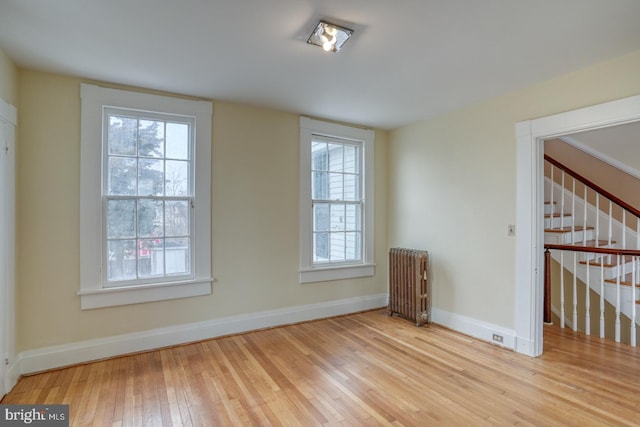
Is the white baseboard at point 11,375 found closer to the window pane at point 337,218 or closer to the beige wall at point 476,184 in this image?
the window pane at point 337,218

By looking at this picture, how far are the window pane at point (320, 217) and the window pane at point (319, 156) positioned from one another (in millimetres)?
487

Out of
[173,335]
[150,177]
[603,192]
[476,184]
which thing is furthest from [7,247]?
[603,192]

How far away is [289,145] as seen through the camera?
3801mm

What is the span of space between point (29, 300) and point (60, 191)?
0.92m

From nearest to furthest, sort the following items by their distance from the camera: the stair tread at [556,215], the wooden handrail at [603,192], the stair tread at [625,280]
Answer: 1. the stair tread at [625,280]
2. the wooden handrail at [603,192]
3. the stair tread at [556,215]

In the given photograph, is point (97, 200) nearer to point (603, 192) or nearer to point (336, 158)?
point (336, 158)

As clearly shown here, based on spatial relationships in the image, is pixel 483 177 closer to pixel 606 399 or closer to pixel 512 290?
pixel 512 290

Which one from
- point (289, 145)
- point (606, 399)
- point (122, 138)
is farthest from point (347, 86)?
point (606, 399)

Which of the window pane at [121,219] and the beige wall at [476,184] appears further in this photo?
the window pane at [121,219]

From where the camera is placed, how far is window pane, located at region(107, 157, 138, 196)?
2.93m

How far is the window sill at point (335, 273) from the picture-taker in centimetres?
390

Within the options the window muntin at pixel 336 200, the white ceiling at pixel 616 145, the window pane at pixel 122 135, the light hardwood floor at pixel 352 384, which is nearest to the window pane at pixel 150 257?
the light hardwood floor at pixel 352 384

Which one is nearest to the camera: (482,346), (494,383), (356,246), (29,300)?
(494,383)

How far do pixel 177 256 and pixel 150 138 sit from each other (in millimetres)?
1188
